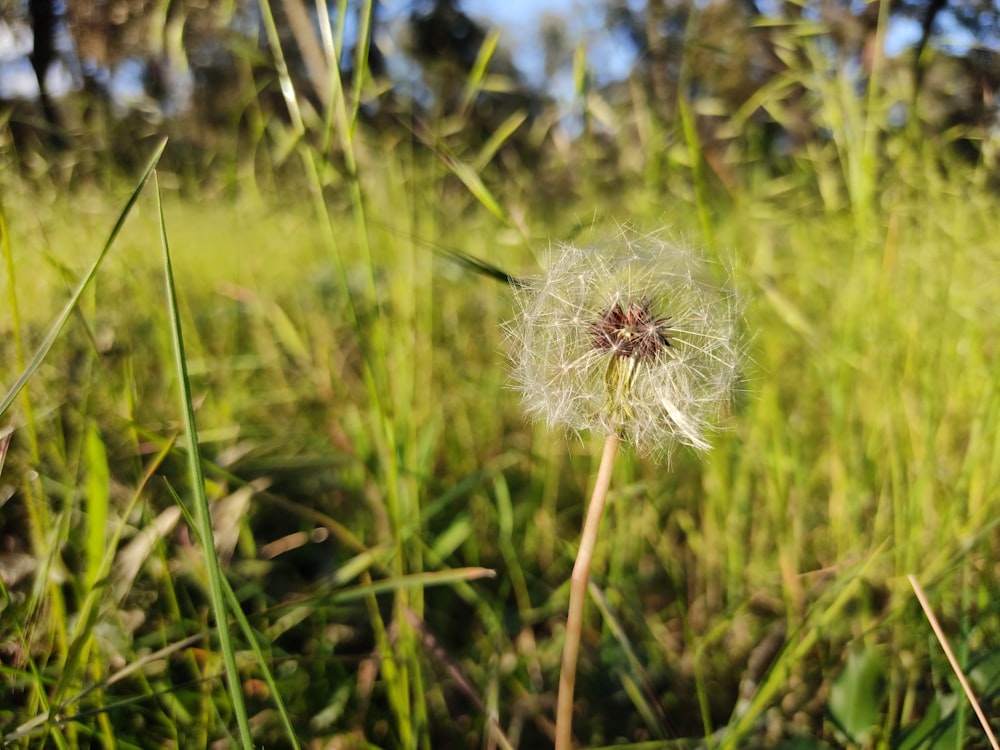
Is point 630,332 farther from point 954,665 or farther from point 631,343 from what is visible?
point 954,665

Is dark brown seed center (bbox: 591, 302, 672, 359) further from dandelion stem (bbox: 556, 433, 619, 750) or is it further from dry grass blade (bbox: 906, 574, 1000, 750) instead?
dry grass blade (bbox: 906, 574, 1000, 750)

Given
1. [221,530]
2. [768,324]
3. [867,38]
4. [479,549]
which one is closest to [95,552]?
[221,530]

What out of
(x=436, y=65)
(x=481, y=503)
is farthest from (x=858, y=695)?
(x=436, y=65)

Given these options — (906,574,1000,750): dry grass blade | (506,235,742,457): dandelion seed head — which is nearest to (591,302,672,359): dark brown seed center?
(506,235,742,457): dandelion seed head

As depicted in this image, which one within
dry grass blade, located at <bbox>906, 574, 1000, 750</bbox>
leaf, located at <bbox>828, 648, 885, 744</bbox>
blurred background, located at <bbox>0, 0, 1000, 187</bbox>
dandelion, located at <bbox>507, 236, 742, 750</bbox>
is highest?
blurred background, located at <bbox>0, 0, 1000, 187</bbox>

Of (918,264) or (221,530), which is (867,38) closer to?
(918,264)

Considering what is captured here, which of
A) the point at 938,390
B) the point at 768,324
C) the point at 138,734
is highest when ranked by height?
the point at 768,324
